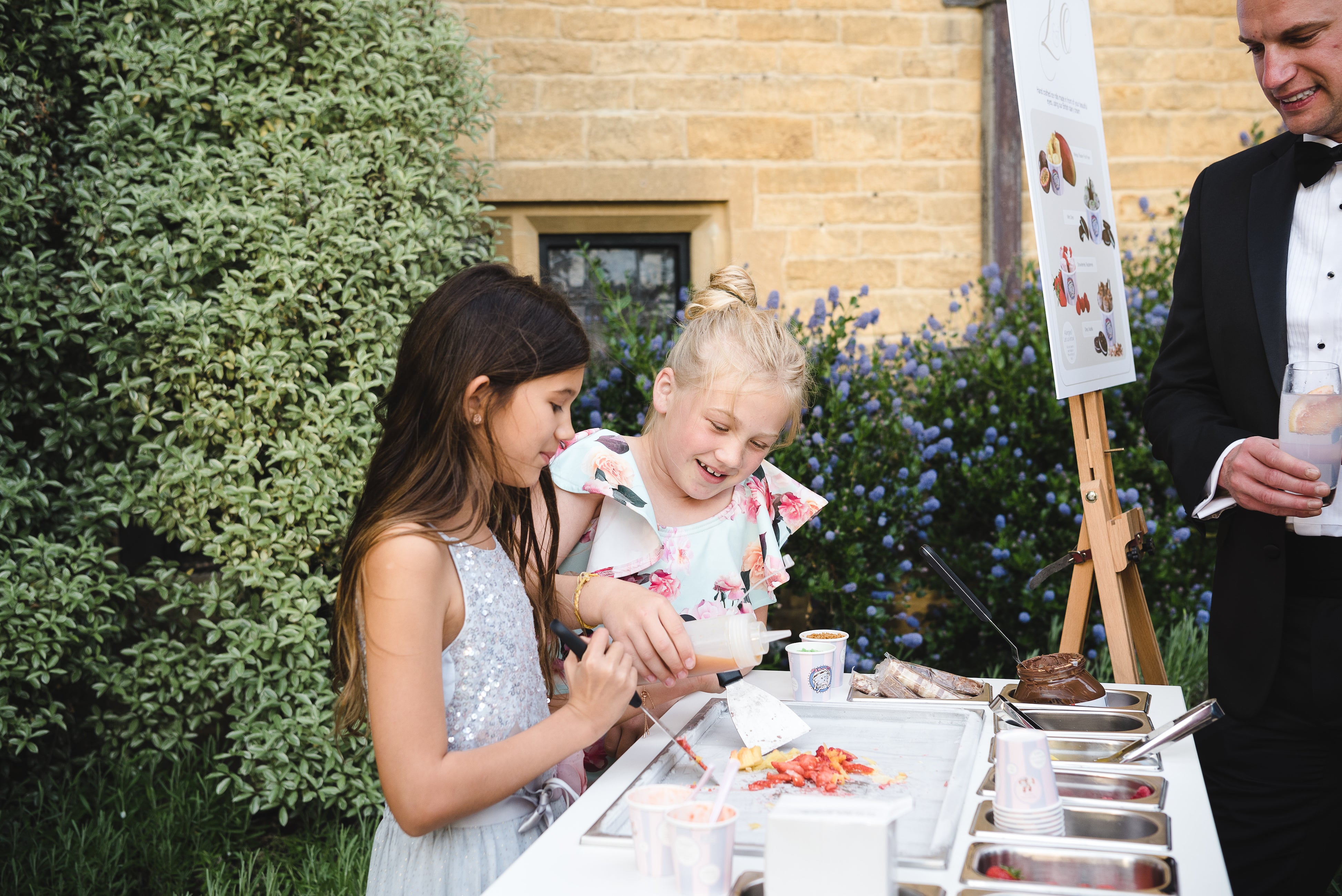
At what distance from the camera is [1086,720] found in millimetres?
1857

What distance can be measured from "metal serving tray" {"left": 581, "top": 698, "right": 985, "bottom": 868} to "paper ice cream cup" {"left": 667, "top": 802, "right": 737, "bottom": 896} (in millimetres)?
111

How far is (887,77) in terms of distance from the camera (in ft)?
16.1

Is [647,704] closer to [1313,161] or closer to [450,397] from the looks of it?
[450,397]

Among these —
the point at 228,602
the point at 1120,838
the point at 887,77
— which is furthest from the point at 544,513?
the point at 887,77

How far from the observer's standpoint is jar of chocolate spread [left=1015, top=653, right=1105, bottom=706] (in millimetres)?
1925

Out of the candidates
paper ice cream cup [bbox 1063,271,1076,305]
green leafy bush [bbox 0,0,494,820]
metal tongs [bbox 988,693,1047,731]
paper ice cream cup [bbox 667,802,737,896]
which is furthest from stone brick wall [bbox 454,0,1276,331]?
paper ice cream cup [bbox 667,802,737,896]

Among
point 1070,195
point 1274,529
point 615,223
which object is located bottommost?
point 1274,529

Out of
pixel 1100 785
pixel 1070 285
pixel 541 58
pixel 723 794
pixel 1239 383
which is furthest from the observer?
pixel 541 58

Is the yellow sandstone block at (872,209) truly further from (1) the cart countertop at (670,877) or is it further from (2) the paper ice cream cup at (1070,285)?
(1) the cart countertop at (670,877)

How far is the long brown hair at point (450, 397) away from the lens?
5.32 feet

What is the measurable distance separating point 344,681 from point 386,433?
416 millimetres

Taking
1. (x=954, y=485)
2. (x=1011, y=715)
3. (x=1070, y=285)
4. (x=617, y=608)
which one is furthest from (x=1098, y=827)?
(x=954, y=485)

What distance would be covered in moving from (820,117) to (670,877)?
419 centimetres

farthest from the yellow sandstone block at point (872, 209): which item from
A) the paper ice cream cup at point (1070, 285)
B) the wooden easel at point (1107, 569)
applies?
the wooden easel at point (1107, 569)
